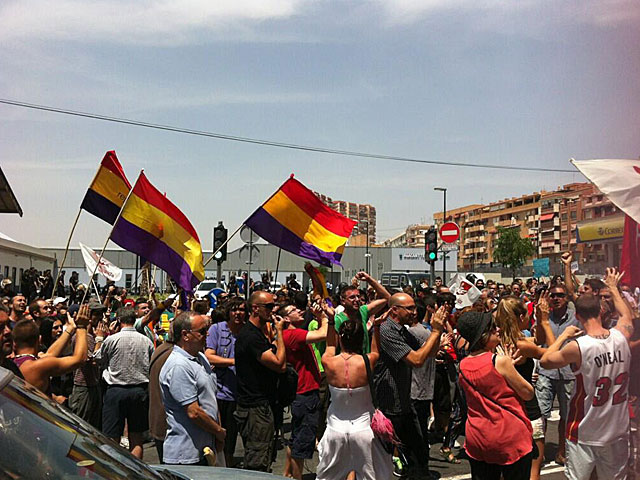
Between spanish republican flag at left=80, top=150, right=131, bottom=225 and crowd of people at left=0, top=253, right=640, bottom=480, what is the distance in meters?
3.77

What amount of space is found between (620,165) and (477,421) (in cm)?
288

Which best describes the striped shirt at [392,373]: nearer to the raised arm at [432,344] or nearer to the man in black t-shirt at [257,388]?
the raised arm at [432,344]

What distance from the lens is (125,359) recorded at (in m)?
7.58

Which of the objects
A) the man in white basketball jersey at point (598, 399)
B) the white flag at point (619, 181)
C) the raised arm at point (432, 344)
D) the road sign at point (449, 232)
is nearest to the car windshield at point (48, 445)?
the raised arm at point (432, 344)

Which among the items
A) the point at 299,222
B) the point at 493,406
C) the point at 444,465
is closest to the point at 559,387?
the point at 444,465

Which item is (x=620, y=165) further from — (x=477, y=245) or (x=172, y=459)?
(x=477, y=245)

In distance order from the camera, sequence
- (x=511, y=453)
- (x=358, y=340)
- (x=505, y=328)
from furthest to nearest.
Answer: (x=358, y=340) → (x=505, y=328) → (x=511, y=453)

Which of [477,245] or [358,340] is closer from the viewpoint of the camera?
[358,340]

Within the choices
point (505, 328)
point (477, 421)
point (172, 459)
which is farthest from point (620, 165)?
point (172, 459)

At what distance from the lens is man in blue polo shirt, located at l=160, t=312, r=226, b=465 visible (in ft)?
17.7

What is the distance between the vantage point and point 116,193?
11945mm

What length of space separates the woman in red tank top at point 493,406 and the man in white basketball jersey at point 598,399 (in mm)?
328

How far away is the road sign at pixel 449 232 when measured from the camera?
65.2 feet

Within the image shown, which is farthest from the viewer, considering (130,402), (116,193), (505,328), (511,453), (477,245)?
(477,245)
